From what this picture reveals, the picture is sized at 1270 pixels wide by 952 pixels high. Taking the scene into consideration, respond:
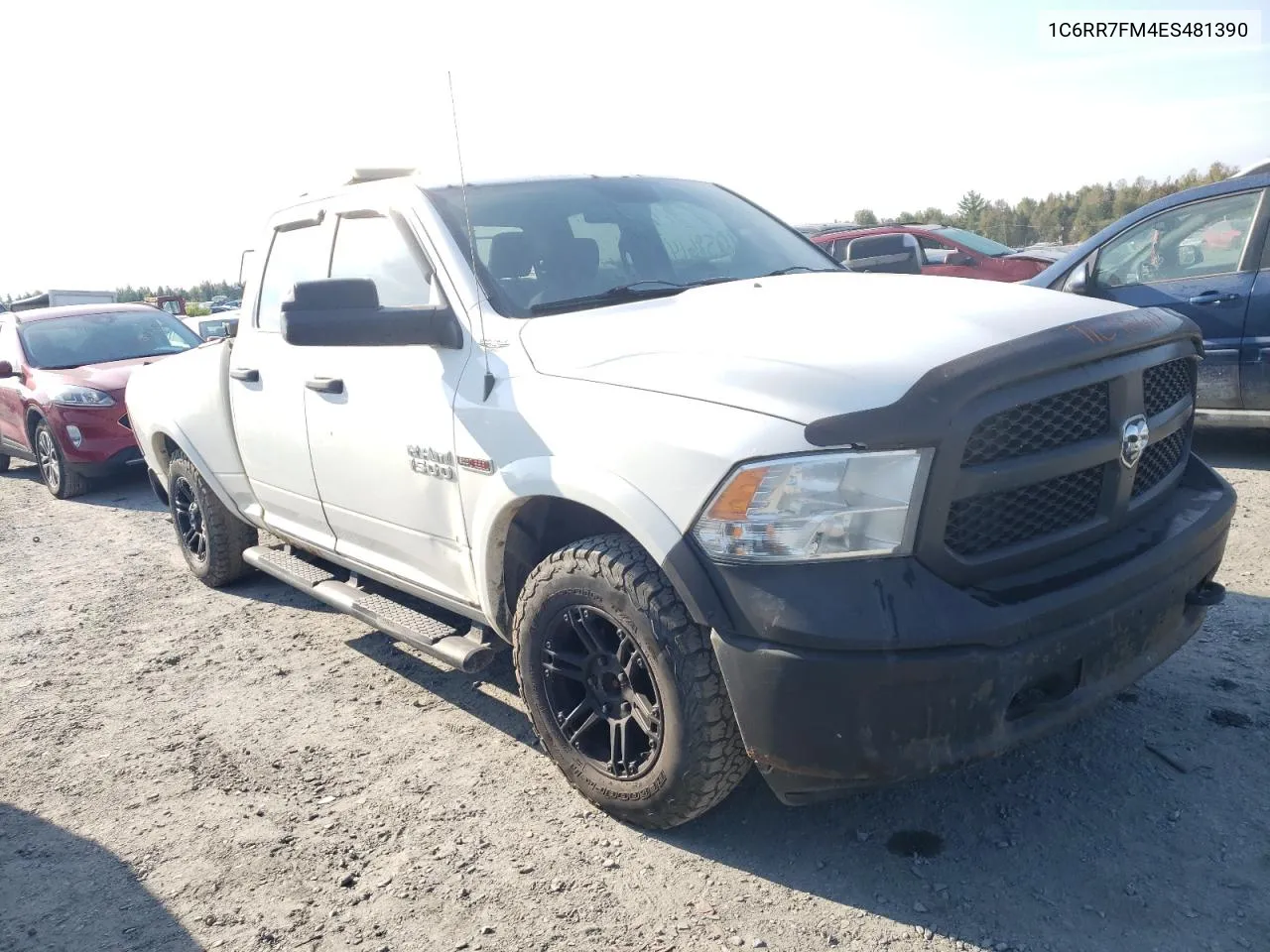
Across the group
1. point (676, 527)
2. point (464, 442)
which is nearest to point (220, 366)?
point (464, 442)

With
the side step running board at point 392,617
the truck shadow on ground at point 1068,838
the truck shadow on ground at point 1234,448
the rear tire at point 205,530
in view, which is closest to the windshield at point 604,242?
the side step running board at point 392,617

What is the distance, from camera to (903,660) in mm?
2115

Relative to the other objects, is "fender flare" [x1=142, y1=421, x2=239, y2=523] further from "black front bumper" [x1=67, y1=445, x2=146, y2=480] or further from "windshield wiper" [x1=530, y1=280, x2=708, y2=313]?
"black front bumper" [x1=67, y1=445, x2=146, y2=480]

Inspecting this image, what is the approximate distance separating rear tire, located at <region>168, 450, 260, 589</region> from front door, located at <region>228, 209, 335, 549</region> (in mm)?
737

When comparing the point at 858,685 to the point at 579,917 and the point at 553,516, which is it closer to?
the point at 579,917

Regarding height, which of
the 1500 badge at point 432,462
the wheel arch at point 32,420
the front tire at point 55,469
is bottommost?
the front tire at point 55,469

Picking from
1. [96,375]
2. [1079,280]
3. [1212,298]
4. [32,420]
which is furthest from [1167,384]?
[32,420]

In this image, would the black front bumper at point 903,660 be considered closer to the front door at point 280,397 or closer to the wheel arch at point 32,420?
the front door at point 280,397

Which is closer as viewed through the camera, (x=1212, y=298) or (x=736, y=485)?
(x=736, y=485)

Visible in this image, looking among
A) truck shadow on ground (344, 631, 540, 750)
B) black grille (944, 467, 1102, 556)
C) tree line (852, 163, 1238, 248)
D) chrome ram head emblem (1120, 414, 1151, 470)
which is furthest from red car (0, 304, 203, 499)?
tree line (852, 163, 1238, 248)

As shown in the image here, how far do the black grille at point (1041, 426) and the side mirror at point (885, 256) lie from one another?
191 cm

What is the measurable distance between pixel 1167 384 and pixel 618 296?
166 cm

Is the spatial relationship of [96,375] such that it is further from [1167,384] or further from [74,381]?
[1167,384]

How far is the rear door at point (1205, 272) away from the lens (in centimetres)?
570
